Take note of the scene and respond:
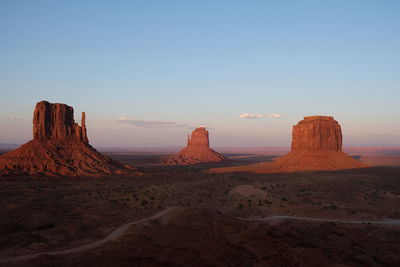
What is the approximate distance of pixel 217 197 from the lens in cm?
3020

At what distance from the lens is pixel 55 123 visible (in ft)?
189

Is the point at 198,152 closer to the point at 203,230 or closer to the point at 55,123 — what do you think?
the point at 55,123

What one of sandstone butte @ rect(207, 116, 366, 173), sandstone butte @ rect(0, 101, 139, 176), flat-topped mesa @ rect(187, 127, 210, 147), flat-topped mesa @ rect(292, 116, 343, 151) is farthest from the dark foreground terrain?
flat-topped mesa @ rect(187, 127, 210, 147)

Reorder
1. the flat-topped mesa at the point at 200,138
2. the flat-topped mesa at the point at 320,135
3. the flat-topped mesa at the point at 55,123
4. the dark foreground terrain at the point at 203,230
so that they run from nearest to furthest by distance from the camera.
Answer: the dark foreground terrain at the point at 203,230, the flat-topped mesa at the point at 55,123, the flat-topped mesa at the point at 320,135, the flat-topped mesa at the point at 200,138

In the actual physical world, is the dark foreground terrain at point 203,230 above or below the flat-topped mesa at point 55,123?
below

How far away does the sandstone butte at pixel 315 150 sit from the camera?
68706 mm

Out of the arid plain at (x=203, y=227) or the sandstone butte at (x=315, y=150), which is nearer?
the arid plain at (x=203, y=227)

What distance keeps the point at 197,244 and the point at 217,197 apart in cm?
1737

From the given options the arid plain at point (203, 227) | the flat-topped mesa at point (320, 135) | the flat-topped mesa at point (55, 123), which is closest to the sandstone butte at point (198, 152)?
the flat-topped mesa at point (320, 135)

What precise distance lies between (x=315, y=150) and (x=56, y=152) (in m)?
62.9

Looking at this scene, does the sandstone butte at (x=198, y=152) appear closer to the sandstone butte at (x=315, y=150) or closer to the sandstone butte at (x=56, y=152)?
the sandstone butte at (x=315, y=150)

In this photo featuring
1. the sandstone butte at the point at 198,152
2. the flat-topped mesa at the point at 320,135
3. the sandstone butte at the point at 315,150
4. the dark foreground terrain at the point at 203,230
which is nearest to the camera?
the dark foreground terrain at the point at 203,230

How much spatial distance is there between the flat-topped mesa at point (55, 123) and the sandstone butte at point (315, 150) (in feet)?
112

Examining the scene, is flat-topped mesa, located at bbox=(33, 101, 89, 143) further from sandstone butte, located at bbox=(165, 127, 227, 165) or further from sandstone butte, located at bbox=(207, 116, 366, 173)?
sandstone butte, located at bbox=(165, 127, 227, 165)
